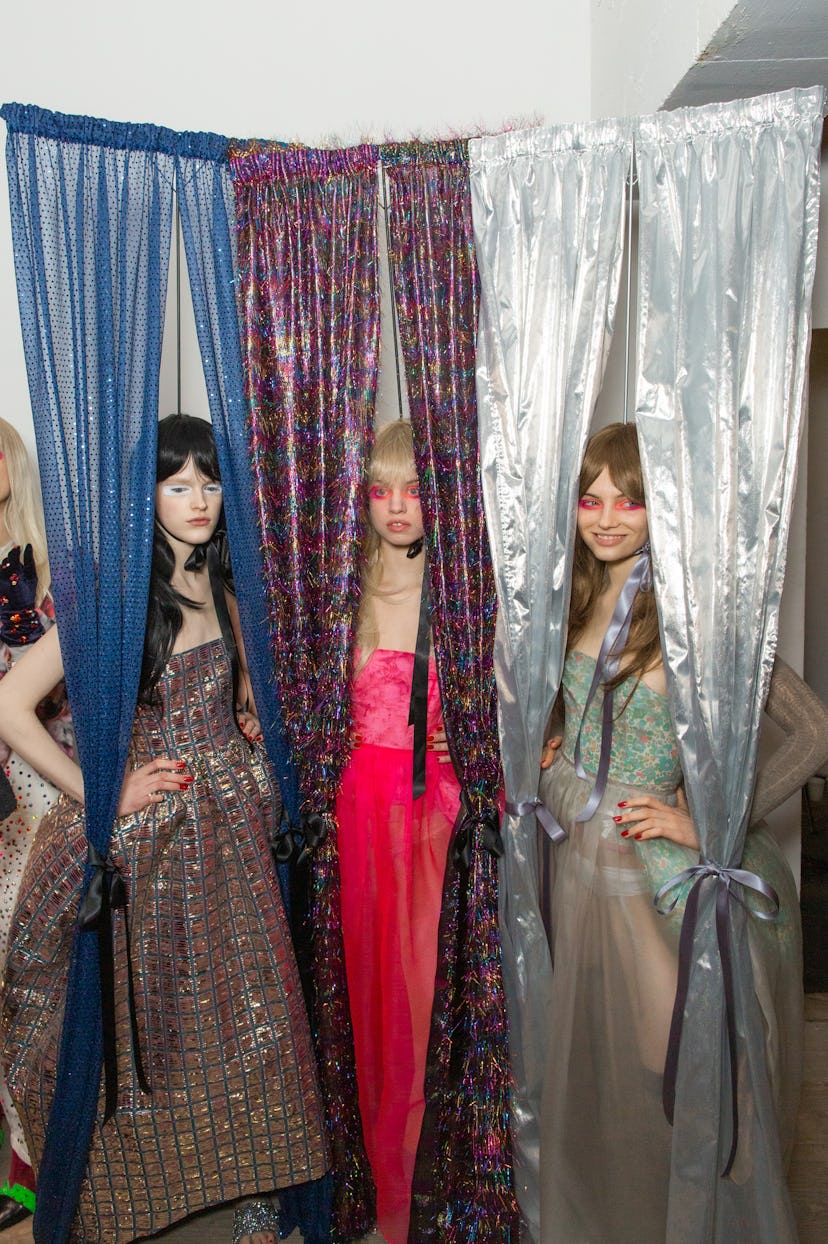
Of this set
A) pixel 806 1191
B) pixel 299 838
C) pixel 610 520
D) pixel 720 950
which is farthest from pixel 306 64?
pixel 806 1191

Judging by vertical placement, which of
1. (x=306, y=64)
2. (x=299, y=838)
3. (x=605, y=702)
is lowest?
(x=299, y=838)

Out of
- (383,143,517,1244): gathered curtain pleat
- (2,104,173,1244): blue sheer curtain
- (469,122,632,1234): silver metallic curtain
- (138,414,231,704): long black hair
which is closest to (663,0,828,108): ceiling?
(469,122,632,1234): silver metallic curtain

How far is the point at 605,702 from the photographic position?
214cm

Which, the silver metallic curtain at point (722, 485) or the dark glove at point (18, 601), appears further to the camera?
the dark glove at point (18, 601)

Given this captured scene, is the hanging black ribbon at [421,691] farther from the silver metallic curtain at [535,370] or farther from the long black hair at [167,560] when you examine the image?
the long black hair at [167,560]

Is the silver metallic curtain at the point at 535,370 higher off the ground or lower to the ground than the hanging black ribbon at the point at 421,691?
higher

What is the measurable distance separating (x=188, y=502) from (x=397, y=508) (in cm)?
46

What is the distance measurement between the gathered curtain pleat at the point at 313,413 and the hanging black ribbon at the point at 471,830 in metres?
0.29

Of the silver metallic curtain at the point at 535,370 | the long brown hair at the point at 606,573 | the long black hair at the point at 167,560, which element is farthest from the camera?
the long black hair at the point at 167,560

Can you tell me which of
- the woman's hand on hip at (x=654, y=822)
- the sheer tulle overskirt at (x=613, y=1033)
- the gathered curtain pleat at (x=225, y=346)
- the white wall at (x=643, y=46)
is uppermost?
the white wall at (x=643, y=46)

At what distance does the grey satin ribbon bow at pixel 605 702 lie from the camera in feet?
6.87

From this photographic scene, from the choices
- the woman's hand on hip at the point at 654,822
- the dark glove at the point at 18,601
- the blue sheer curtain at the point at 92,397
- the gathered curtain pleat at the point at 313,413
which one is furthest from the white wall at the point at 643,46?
the dark glove at the point at 18,601

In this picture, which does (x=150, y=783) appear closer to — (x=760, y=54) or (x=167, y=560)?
(x=167, y=560)

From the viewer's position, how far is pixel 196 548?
230cm
